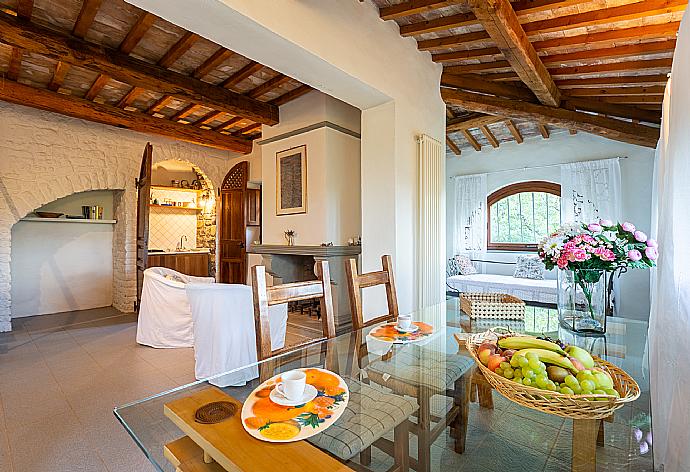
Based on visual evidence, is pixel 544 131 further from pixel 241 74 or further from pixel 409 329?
pixel 409 329

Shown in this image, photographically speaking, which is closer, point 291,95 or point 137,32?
point 137,32

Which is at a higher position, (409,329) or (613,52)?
(613,52)

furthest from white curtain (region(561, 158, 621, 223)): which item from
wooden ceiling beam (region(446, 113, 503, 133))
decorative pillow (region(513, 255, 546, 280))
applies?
wooden ceiling beam (region(446, 113, 503, 133))

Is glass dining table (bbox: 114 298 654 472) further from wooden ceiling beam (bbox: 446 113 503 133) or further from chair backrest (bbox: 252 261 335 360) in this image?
wooden ceiling beam (bbox: 446 113 503 133)

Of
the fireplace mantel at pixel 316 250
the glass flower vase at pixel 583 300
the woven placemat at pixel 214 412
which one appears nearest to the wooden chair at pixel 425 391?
the woven placemat at pixel 214 412

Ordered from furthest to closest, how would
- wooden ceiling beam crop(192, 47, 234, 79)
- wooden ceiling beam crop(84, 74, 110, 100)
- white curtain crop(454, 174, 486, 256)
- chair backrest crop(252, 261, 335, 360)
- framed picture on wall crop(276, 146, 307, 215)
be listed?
white curtain crop(454, 174, 486, 256), framed picture on wall crop(276, 146, 307, 215), wooden ceiling beam crop(84, 74, 110, 100), wooden ceiling beam crop(192, 47, 234, 79), chair backrest crop(252, 261, 335, 360)

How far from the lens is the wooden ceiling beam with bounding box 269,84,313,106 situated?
463 cm

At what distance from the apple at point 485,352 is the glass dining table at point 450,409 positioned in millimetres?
259

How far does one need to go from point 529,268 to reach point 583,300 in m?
4.22

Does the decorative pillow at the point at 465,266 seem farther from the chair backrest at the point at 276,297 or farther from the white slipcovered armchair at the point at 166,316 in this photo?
the chair backrest at the point at 276,297

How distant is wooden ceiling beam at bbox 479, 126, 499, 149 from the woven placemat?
5.63 meters

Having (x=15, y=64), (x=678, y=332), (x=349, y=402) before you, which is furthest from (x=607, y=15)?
(x=15, y=64)

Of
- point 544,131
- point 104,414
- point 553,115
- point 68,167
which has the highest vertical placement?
point 544,131

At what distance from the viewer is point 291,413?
38.4 inches
